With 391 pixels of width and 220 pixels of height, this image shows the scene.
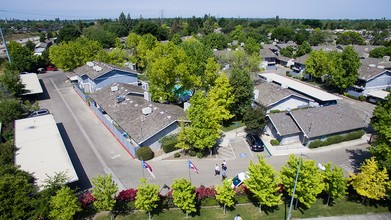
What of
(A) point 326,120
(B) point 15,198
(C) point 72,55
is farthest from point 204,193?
(C) point 72,55

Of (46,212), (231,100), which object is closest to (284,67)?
(231,100)

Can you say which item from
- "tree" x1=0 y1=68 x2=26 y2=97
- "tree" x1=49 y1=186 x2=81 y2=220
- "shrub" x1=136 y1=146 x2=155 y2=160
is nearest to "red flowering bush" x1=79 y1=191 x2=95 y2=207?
"tree" x1=49 y1=186 x2=81 y2=220

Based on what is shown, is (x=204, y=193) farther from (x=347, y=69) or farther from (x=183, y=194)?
(x=347, y=69)

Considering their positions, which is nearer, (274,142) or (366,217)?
(366,217)

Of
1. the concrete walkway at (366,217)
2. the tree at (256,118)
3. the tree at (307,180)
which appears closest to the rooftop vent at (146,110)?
the tree at (256,118)

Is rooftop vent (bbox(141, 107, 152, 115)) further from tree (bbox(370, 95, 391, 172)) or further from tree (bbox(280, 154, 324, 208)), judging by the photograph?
tree (bbox(370, 95, 391, 172))

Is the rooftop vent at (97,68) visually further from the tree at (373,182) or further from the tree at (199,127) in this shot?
the tree at (373,182)
